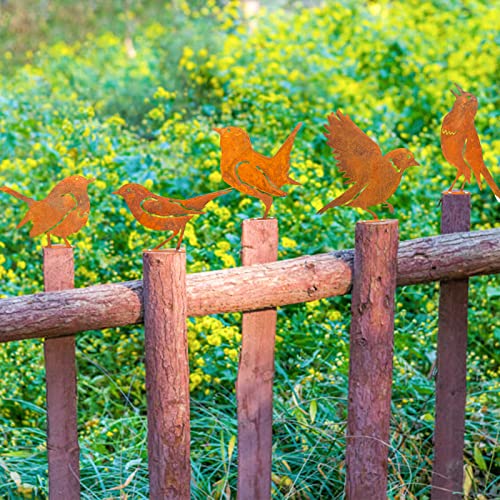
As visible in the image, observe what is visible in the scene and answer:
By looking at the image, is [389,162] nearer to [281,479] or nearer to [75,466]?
[281,479]

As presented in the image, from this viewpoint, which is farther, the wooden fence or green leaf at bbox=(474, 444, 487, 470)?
green leaf at bbox=(474, 444, 487, 470)

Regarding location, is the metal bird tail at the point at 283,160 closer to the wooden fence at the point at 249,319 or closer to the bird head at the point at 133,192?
the wooden fence at the point at 249,319

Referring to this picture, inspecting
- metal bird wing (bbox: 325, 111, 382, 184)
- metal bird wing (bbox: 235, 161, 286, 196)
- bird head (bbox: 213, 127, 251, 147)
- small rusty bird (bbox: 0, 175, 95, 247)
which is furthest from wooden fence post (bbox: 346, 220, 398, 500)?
small rusty bird (bbox: 0, 175, 95, 247)

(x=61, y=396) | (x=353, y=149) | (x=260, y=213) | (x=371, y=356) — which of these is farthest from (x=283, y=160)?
(x=260, y=213)

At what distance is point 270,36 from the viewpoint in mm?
6535

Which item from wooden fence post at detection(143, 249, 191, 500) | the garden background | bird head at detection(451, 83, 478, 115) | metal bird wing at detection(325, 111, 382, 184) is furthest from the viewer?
the garden background

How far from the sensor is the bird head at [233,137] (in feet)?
7.68

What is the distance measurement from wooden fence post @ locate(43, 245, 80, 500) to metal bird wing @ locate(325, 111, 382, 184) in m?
0.84

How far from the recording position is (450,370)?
2.77m

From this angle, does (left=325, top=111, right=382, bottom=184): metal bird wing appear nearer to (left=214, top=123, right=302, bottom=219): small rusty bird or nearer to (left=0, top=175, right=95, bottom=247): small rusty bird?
(left=214, top=123, right=302, bottom=219): small rusty bird

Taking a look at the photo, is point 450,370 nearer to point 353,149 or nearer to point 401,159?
point 401,159

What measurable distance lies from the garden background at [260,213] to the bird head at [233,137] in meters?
0.98

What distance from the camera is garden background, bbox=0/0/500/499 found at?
2934 millimetres

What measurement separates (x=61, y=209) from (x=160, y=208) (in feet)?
0.95
